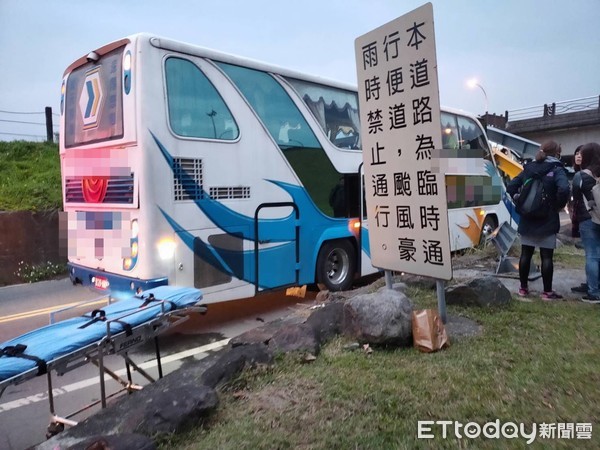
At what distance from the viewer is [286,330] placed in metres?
3.88

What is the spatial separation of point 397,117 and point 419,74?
1.39ft

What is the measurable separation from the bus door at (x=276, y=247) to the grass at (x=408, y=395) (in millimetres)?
1993

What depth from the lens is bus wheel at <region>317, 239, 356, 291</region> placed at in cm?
650

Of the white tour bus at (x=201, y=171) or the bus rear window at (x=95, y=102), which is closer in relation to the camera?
the white tour bus at (x=201, y=171)

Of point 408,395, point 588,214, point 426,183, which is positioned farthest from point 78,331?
point 588,214

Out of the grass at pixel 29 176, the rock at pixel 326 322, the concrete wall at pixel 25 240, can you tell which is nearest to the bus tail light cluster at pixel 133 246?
the rock at pixel 326 322

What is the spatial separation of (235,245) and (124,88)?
2.08m

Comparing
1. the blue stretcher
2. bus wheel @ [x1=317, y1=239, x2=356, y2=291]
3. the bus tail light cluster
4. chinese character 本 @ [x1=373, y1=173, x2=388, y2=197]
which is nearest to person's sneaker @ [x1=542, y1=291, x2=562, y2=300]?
chinese character 本 @ [x1=373, y1=173, x2=388, y2=197]

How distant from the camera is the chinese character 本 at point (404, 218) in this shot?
424 cm

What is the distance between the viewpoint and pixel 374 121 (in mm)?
4438

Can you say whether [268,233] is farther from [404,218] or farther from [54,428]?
[54,428]

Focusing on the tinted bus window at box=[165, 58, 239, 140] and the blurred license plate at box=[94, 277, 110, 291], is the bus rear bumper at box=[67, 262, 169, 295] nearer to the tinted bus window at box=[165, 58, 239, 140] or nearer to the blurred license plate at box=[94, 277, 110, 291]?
the blurred license plate at box=[94, 277, 110, 291]

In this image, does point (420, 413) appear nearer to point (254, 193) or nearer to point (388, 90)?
point (388, 90)

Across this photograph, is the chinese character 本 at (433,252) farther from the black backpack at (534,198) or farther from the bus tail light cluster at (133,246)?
the bus tail light cluster at (133,246)
